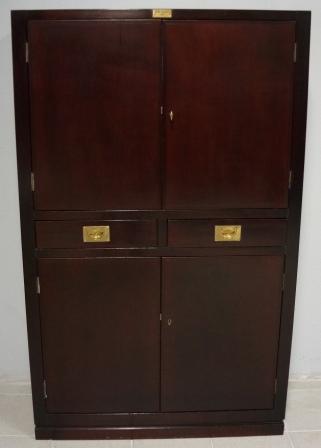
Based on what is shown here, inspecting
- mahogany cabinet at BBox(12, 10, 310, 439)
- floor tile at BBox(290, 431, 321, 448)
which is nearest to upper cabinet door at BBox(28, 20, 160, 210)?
mahogany cabinet at BBox(12, 10, 310, 439)

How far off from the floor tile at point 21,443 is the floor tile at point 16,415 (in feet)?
0.11

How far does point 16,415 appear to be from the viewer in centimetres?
225

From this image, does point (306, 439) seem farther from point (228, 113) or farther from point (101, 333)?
point (228, 113)

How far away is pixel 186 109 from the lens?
5.83 feet

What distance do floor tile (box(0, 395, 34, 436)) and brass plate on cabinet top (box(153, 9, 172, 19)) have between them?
180 centimetres

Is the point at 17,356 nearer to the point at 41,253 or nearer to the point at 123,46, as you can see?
the point at 41,253

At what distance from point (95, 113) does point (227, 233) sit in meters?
0.68

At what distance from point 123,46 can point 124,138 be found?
1.06 ft

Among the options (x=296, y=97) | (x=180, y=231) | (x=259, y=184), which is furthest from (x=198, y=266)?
(x=296, y=97)

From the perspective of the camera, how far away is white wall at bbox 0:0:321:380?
2115 mm

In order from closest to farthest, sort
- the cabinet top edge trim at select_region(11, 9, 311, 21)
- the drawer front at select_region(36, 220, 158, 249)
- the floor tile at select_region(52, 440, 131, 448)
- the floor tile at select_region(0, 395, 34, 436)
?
the cabinet top edge trim at select_region(11, 9, 311, 21) → the drawer front at select_region(36, 220, 158, 249) → the floor tile at select_region(52, 440, 131, 448) → the floor tile at select_region(0, 395, 34, 436)

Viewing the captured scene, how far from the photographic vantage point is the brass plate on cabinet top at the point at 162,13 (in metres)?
1.69

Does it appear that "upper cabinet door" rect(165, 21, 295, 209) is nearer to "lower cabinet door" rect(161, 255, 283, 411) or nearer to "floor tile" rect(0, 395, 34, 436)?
"lower cabinet door" rect(161, 255, 283, 411)

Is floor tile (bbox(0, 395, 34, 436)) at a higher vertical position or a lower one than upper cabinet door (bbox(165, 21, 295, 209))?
lower
